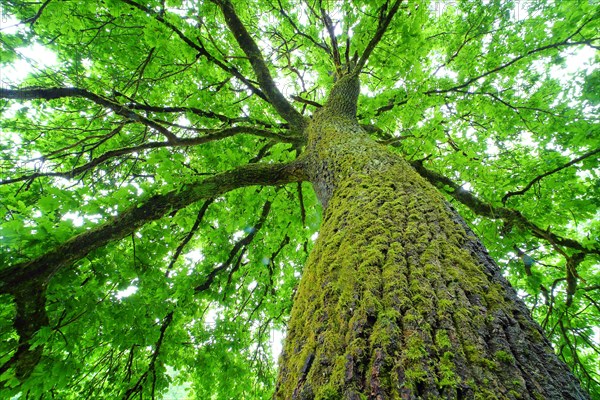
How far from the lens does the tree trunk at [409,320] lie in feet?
2.65

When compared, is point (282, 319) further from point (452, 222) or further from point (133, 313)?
point (452, 222)

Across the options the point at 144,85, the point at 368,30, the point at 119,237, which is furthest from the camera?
the point at 144,85

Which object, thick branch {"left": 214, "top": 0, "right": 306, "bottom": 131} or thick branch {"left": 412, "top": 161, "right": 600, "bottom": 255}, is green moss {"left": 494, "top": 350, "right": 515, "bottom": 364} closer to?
thick branch {"left": 412, "top": 161, "right": 600, "bottom": 255}

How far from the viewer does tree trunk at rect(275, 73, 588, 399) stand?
0.81 m

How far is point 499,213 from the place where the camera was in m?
3.38

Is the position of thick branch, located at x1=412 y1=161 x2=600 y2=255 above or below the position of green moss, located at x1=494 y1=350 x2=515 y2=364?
above

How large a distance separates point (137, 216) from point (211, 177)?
74 centimetres

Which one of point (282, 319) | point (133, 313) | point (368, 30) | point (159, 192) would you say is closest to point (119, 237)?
point (159, 192)

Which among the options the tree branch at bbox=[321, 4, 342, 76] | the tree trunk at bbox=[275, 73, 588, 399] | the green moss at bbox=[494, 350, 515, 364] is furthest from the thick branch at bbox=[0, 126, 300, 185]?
the green moss at bbox=[494, 350, 515, 364]

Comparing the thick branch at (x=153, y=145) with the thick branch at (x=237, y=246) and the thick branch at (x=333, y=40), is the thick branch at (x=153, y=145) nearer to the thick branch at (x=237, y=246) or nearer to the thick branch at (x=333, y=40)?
the thick branch at (x=237, y=246)

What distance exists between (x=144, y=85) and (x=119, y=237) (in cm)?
327

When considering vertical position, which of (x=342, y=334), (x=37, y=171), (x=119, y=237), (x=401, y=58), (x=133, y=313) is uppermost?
(x=401, y=58)

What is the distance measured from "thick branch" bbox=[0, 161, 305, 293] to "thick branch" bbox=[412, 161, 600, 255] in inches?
82.5

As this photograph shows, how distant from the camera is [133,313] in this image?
301 cm
